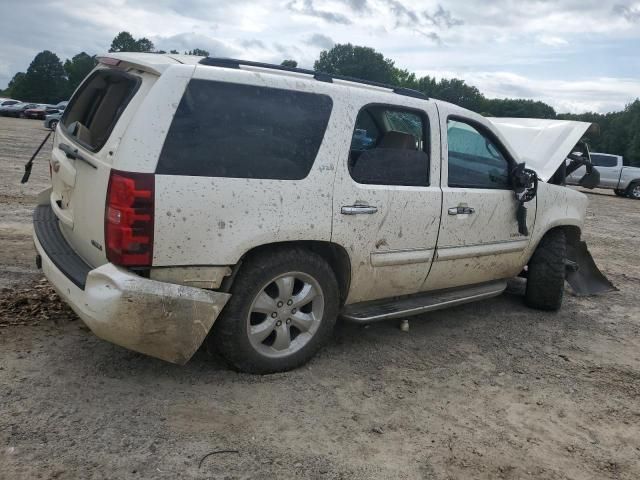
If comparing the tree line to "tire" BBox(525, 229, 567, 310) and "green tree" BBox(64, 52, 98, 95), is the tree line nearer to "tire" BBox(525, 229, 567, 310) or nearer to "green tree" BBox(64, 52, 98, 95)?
"green tree" BBox(64, 52, 98, 95)

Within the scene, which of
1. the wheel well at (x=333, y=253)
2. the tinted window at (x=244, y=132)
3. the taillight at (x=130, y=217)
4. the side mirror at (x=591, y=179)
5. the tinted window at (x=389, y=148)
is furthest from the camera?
the side mirror at (x=591, y=179)

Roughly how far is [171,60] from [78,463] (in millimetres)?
2126

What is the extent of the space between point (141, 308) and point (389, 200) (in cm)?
174

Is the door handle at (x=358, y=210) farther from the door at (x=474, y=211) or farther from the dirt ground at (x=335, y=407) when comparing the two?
the dirt ground at (x=335, y=407)

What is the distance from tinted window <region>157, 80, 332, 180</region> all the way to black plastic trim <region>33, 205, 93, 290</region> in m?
0.82

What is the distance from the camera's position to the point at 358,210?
12.1 ft

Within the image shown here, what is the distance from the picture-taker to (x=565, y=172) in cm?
567

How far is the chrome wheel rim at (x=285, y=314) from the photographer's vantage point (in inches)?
136

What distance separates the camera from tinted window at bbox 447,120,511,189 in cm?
434

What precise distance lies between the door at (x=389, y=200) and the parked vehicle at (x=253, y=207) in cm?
1

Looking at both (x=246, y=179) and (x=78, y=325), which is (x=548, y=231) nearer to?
(x=246, y=179)

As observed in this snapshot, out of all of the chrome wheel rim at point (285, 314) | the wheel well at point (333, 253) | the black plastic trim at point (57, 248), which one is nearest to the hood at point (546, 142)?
the wheel well at point (333, 253)

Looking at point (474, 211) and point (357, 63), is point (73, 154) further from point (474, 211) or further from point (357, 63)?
point (357, 63)

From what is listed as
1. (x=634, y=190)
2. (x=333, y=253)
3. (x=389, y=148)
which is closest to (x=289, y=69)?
(x=389, y=148)
